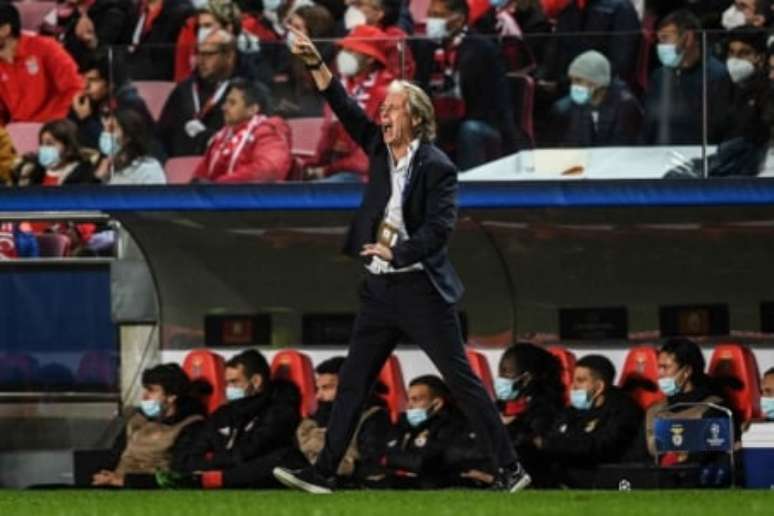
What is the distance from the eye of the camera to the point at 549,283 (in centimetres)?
1577

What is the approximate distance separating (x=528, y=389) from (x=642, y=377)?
718 millimetres

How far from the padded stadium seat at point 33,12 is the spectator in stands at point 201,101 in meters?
5.17

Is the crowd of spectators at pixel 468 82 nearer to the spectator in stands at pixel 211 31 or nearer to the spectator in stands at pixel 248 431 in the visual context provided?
the spectator in stands at pixel 211 31

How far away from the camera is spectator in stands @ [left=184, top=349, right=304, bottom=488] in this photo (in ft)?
47.7

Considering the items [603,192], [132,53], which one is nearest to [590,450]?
[603,192]

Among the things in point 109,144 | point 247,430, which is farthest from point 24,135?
point 247,430

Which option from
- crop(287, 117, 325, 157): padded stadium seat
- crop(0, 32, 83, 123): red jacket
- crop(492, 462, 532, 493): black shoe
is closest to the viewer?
crop(492, 462, 532, 493): black shoe

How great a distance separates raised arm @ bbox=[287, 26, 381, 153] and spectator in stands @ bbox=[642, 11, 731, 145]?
11.6 ft

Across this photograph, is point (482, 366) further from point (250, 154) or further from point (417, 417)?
point (250, 154)

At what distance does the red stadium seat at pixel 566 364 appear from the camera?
15.0m

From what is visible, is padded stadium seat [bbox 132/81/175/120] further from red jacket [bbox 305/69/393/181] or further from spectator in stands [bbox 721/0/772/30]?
spectator in stands [bbox 721/0/772/30]

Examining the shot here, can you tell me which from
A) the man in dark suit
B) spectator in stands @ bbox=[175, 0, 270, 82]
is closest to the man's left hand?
the man in dark suit

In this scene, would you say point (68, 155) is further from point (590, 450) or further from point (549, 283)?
point (590, 450)

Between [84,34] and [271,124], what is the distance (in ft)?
14.5
